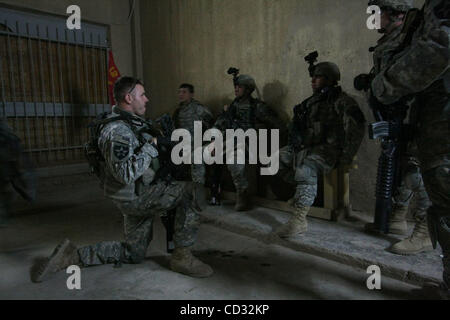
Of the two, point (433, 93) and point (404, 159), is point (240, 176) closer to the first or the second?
point (404, 159)

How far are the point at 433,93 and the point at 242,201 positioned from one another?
8.49 ft

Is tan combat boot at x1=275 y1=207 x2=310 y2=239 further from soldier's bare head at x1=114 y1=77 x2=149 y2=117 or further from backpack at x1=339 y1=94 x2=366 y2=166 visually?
soldier's bare head at x1=114 y1=77 x2=149 y2=117

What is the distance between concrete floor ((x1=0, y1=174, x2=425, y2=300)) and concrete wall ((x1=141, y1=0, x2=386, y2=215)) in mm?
1453

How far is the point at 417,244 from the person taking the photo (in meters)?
2.50

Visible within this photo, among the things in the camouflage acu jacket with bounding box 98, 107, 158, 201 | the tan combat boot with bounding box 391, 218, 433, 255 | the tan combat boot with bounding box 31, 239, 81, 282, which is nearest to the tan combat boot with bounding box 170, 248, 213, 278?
the camouflage acu jacket with bounding box 98, 107, 158, 201

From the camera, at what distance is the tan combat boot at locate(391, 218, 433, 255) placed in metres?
2.50

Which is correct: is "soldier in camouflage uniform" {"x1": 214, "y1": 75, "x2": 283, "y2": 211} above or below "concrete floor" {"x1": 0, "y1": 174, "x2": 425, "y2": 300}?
above

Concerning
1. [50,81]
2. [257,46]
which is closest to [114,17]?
[50,81]

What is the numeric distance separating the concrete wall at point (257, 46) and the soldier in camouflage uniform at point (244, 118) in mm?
253

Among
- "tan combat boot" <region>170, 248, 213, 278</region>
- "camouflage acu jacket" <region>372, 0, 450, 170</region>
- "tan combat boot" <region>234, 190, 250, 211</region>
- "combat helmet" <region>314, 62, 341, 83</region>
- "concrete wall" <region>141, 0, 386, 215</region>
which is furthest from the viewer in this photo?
"tan combat boot" <region>234, 190, 250, 211</region>

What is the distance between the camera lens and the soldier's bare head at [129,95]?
240cm

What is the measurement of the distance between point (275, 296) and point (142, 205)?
3.65 ft
